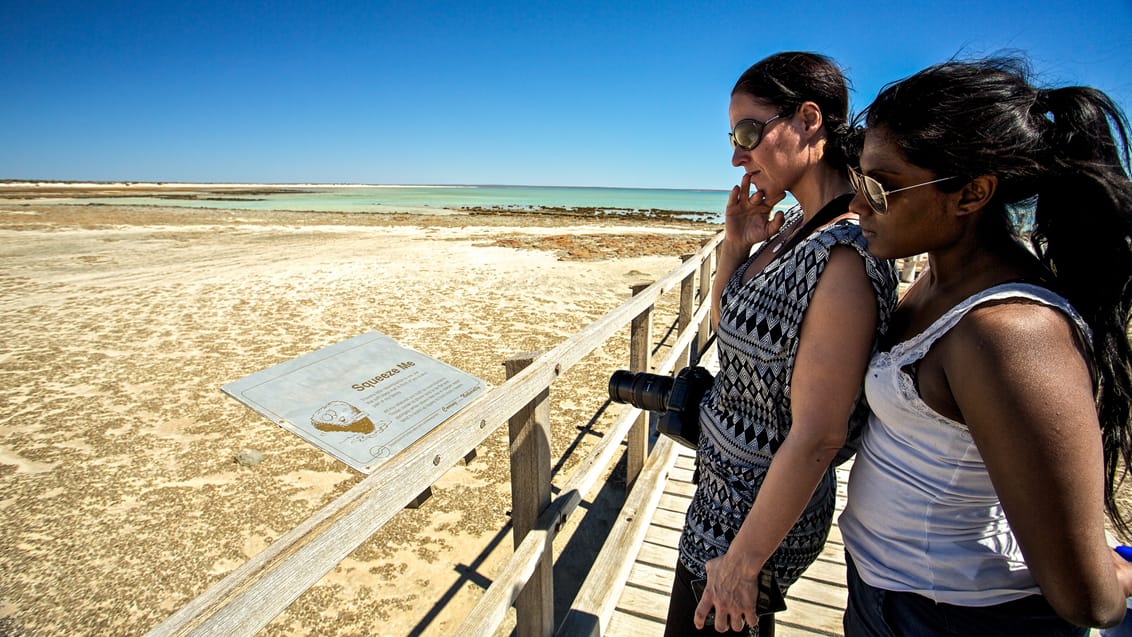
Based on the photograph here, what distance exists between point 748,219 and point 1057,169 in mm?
903

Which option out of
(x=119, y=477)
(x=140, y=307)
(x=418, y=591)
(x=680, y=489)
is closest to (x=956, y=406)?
(x=680, y=489)

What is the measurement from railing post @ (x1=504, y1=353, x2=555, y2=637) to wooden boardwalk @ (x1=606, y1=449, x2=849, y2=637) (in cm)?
40

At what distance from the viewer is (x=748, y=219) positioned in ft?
5.82

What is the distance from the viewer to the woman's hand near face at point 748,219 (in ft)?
5.72

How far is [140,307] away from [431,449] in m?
9.55

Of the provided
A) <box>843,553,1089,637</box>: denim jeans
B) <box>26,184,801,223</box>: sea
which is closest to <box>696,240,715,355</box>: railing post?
<box>843,553,1089,637</box>: denim jeans

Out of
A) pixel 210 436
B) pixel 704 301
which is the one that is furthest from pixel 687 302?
pixel 210 436

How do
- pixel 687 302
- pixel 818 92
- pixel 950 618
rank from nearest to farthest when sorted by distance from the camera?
pixel 950 618, pixel 818 92, pixel 687 302

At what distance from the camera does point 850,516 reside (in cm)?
120

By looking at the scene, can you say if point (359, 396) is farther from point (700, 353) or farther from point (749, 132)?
point (700, 353)

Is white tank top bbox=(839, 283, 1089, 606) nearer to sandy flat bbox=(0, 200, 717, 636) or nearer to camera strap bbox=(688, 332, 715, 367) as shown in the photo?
sandy flat bbox=(0, 200, 717, 636)

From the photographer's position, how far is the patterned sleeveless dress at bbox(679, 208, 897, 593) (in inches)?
42.9

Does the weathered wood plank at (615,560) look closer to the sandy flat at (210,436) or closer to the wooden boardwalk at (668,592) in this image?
the wooden boardwalk at (668,592)

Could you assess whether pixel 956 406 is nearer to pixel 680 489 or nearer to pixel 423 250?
pixel 680 489
